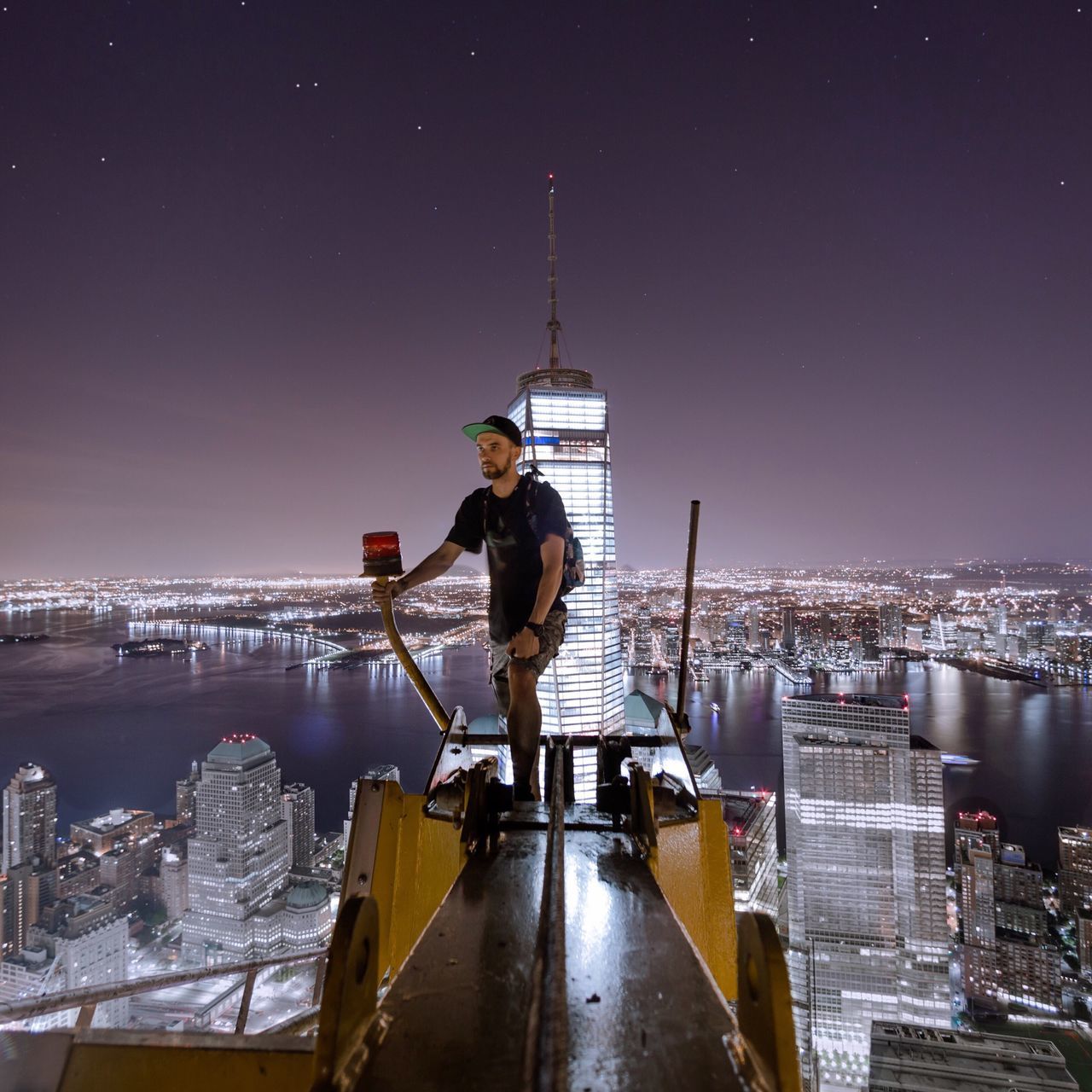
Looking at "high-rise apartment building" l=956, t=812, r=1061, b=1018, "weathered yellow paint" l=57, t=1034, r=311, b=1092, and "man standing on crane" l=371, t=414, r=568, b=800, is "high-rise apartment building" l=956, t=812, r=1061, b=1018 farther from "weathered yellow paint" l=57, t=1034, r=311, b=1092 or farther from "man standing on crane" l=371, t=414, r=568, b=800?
"weathered yellow paint" l=57, t=1034, r=311, b=1092

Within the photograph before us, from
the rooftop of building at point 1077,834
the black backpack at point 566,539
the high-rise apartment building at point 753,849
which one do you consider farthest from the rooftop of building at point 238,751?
the rooftop of building at point 1077,834

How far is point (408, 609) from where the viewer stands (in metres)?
76.6

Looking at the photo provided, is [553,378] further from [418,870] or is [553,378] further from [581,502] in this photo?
[418,870]

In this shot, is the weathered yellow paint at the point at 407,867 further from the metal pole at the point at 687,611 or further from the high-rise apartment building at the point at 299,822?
the high-rise apartment building at the point at 299,822

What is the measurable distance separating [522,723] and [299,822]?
29.9 metres

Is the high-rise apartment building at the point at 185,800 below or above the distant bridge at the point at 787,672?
below

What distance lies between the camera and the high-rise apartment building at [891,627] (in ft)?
174

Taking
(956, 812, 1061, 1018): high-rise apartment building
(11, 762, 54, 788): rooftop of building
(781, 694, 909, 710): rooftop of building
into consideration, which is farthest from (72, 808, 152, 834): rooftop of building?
(956, 812, 1061, 1018): high-rise apartment building

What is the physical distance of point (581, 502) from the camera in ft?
95.0

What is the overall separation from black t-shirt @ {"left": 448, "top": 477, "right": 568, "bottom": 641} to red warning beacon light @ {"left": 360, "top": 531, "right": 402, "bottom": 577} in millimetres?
396

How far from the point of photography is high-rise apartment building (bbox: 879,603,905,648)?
52906mm

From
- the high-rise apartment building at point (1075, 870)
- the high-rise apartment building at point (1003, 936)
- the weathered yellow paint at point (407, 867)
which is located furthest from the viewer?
the high-rise apartment building at point (1075, 870)

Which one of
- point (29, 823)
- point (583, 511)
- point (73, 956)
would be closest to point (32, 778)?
point (29, 823)

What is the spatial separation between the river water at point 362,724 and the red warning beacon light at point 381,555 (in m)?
26.1
